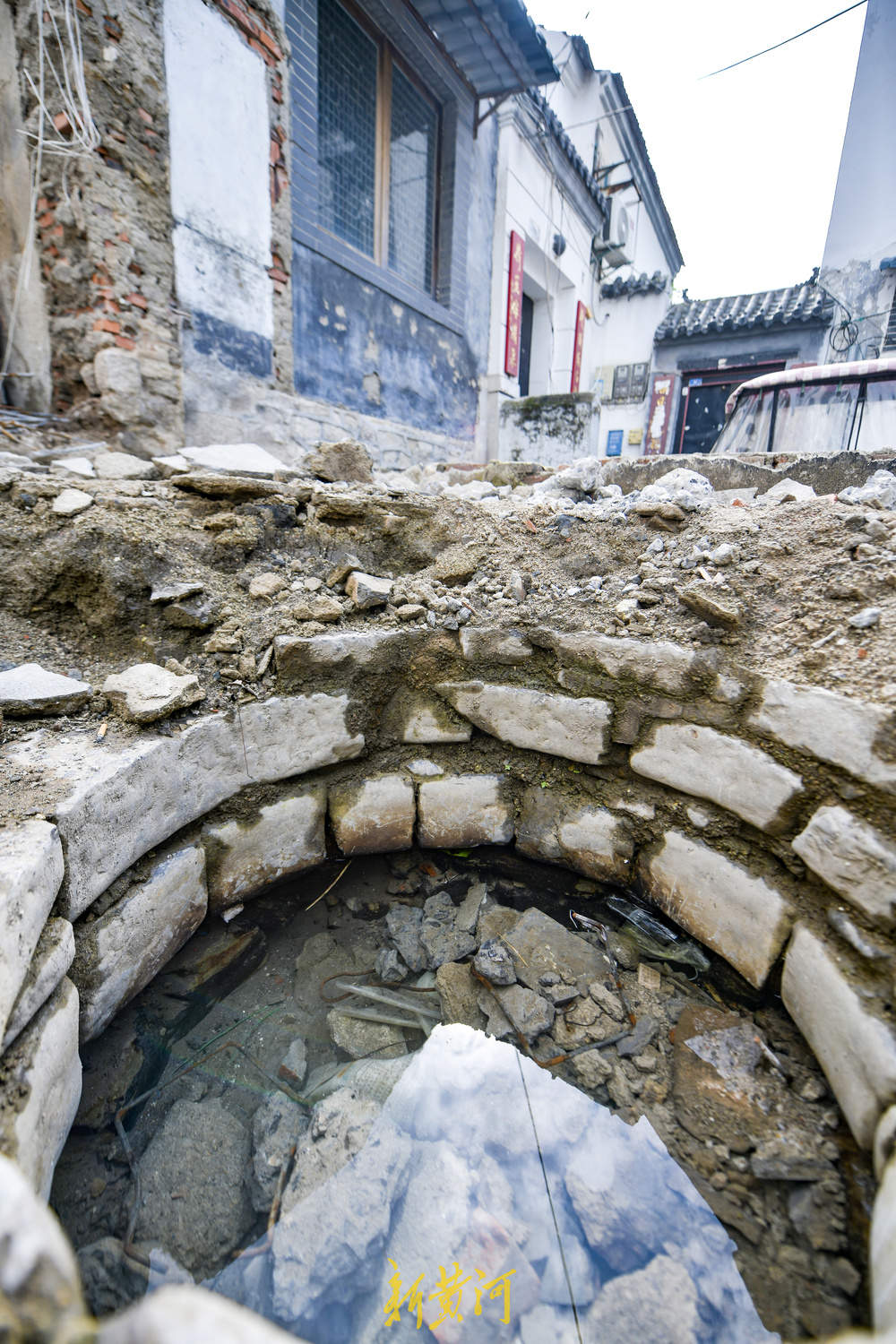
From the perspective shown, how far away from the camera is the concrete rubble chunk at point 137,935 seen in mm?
1201

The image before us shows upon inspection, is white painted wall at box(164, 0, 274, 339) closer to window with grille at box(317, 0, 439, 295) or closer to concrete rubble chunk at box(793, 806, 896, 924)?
window with grille at box(317, 0, 439, 295)

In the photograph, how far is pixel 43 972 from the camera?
98 centimetres

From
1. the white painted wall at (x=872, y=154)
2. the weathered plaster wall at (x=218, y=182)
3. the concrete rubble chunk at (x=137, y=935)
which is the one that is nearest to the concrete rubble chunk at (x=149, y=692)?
the concrete rubble chunk at (x=137, y=935)

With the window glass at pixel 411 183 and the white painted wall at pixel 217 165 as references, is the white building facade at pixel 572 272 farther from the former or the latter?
the white painted wall at pixel 217 165

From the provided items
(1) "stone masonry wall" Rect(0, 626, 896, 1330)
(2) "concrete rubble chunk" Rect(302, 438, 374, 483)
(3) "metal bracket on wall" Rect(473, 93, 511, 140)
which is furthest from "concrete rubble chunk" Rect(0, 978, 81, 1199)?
(3) "metal bracket on wall" Rect(473, 93, 511, 140)

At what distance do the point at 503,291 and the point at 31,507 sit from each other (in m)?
6.24

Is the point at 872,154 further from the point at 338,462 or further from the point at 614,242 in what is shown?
the point at 338,462

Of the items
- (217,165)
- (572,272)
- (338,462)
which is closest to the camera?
(338,462)

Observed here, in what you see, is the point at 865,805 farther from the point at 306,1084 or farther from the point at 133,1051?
the point at 133,1051

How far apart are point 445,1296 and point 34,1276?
0.81 meters

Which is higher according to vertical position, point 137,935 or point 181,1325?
point 181,1325

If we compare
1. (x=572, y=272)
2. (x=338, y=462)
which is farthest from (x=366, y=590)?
(x=572, y=272)

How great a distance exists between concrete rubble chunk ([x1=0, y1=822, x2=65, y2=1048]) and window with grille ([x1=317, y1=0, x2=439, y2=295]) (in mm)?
4708

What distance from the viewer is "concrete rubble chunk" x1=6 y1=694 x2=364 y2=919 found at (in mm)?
1146
